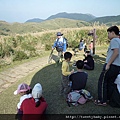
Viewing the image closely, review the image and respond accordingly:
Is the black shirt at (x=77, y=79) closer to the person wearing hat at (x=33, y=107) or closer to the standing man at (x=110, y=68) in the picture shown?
the standing man at (x=110, y=68)

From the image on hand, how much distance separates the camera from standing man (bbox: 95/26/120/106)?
9.55 ft

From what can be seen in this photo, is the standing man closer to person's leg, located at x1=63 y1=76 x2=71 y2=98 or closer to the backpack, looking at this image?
the backpack

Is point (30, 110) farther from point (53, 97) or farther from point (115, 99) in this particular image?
point (115, 99)

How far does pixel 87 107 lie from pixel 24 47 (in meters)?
6.91

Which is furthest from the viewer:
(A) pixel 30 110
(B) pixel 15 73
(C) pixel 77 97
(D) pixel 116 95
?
(B) pixel 15 73

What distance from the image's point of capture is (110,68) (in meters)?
3.04

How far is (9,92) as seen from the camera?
13.8 feet

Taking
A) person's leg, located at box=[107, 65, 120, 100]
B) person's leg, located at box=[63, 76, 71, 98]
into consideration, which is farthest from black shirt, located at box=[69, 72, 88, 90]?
person's leg, located at box=[107, 65, 120, 100]

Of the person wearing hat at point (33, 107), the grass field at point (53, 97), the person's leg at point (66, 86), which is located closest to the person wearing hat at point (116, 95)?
the grass field at point (53, 97)

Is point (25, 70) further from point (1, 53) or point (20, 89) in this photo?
point (20, 89)

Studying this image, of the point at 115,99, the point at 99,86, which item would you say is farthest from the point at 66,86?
the point at 115,99

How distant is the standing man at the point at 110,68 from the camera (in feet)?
9.55

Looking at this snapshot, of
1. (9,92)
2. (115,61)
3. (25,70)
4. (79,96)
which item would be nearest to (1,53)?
(25,70)

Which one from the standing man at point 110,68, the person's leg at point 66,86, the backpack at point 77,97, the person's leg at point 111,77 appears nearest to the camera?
the standing man at point 110,68
